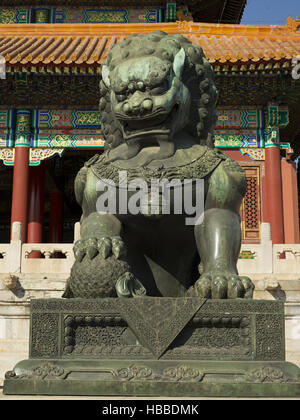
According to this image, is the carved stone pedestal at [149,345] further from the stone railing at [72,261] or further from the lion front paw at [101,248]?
the stone railing at [72,261]

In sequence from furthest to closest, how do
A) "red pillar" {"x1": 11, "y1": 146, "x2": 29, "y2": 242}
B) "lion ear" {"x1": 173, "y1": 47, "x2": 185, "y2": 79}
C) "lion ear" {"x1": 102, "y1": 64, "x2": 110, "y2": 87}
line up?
"red pillar" {"x1": 11, "y1": 146, "x2": 29, "y2": 242}, "lion ear" {"x1": 102, "y1": 64, "x2": 110, "y2": 87}, "lion ear" {"x1": 173, "y1": 47, "x2": 185, "y2": 79}

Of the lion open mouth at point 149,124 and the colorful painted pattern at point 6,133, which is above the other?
the colorful painted pattern at point 6,133

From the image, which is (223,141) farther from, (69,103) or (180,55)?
(180,55)

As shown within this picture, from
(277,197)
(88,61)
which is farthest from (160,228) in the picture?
(277,197)

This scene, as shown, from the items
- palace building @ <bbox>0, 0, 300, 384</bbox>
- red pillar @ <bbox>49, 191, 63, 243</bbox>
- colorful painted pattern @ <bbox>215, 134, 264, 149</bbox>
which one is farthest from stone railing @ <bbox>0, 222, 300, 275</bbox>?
red pillar @ <bbox>49, 191, 63, 243</bbox>

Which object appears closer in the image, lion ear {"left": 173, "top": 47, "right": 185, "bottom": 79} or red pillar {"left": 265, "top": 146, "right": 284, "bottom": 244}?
lion ear {"left": 173, "top": 47, "right": 185, "bottom": 79}

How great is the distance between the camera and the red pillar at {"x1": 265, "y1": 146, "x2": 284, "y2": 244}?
37.5ft

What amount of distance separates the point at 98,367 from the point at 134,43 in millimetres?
1789

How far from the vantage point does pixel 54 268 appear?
27.0ft

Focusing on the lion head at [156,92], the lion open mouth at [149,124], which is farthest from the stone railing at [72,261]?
the lion open mouth at [149,124]

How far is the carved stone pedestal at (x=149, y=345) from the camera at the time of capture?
8.93 feet

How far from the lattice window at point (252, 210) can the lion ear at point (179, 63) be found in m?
8.75

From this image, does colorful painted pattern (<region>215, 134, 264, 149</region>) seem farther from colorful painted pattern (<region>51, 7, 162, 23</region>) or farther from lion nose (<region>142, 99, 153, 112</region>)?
lion nose (<region>142, 99, 153, 112</region>)

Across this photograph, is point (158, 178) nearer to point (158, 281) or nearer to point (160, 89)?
point (160, 89)
